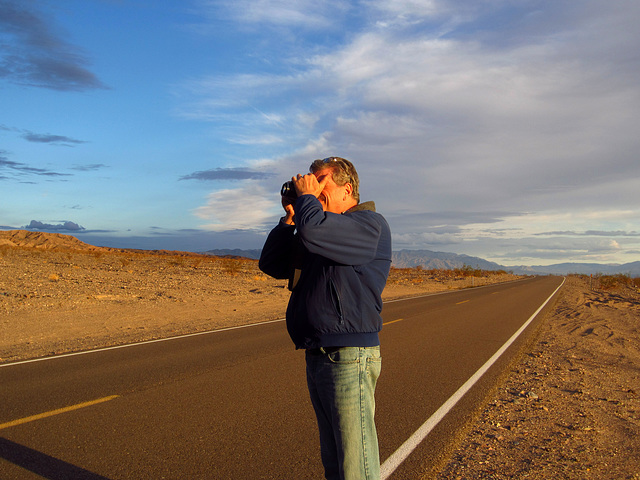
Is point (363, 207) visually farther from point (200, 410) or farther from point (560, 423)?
point (560, 423)

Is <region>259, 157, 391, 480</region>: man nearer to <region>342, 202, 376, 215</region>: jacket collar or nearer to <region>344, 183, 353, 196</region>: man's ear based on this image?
<region>342, 202, 376, 215</region>: jacket collar

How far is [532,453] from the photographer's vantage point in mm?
4594

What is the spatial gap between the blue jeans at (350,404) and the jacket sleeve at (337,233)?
1.41 feet

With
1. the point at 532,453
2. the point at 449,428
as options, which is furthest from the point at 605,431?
the point at 449,428

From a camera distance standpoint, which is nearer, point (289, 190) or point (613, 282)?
point (289, 190)

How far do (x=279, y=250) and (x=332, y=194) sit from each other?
16.2 inches

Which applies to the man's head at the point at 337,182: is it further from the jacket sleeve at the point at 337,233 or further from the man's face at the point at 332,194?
the jacket sleeve at the point at 337,233

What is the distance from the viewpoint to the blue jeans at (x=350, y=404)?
212 centimetres

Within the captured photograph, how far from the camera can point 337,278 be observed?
6.95 ft

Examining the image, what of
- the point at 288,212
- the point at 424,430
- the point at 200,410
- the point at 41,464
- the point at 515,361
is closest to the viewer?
the point at 288,212

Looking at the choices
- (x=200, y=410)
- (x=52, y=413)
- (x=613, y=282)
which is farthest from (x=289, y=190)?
(x=613, y=282)

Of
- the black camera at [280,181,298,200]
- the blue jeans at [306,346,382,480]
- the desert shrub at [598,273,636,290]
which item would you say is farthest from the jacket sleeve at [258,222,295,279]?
the desert shrub at [598,273,636,290]

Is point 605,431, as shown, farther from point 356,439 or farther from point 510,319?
point 510,319

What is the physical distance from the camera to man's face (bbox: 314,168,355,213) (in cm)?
231
